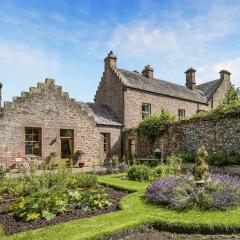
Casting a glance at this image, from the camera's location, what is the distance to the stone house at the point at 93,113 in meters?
18.4

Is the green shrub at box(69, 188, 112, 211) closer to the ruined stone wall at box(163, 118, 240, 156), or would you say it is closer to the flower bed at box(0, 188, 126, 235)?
the flower bed at box(0, 188, 126, 235)

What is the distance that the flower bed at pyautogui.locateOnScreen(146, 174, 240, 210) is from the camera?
7.59 m

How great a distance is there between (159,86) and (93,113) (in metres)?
7.47

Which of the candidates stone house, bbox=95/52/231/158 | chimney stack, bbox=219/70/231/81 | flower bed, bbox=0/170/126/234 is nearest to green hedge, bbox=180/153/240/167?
stone house, bbox=95/52/231/158

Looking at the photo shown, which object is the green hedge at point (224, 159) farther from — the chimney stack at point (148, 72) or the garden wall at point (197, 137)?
the chimney stack at point (148, 72)

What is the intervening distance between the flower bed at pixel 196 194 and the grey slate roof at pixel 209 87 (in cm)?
2501

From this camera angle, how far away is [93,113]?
23.9 metres

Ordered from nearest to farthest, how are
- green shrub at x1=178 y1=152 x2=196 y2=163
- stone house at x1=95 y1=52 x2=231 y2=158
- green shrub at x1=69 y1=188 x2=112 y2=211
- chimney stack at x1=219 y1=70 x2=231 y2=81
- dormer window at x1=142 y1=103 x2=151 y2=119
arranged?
green shrub at x1=69 y1=188 x2=112 y2=211 → green shrub at x1=178 y1=152 x2=196 y2=163 → stone house at x1=95 y1=52 x2=231 y2=158 → dormer window at x1=142 y1=103 x2=151 y2=119 → chimney stack at x1=219 y1=70 x2=231 y2=81

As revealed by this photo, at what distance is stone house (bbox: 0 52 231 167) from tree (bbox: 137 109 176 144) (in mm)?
1639

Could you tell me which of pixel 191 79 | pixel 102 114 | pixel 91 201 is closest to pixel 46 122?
pixel 102 114

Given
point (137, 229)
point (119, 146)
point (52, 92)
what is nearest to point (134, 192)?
point (137, 229)

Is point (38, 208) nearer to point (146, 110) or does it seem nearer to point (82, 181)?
point (82, 181)

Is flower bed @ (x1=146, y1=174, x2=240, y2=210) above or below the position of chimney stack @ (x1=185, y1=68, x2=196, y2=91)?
below

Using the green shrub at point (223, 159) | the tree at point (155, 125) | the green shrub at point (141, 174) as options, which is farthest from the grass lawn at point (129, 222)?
the tree at point (155, 125)
